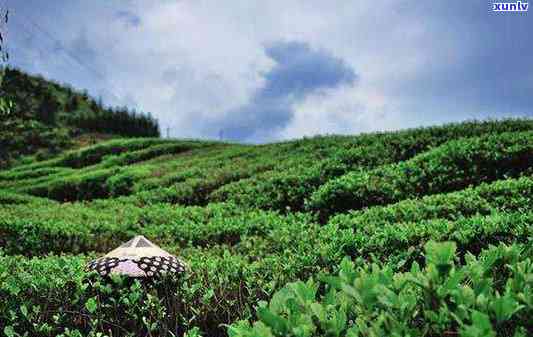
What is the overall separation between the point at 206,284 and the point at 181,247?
13.6 ft

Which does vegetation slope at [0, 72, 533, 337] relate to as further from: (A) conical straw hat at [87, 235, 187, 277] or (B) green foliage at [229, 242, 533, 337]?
(A) conical straw hat at [87, 235, 187, 277]

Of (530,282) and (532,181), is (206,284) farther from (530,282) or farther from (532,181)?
(532,181)

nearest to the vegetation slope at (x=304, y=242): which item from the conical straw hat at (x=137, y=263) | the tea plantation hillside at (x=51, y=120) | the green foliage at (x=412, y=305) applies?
the green foliage at (x=412, y=305)

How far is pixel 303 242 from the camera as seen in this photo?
770 centimetres

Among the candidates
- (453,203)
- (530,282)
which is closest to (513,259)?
(530,282)

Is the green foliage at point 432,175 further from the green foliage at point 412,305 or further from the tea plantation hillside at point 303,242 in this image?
the green foliage at point 412,305

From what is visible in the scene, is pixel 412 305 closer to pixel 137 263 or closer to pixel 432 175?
pixel 137 263

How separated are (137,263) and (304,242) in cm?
257

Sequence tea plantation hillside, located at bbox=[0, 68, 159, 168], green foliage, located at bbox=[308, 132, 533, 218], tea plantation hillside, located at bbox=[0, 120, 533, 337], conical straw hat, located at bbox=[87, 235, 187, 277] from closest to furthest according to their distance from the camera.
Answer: tea plantation hillside, located at bbox=[0, 120, 533, 337] < conical straw hat, located at bbox=[87, 235, 187, 277] < green foliage, located at bbox=[308, 132, 533, 218] < tea plantation hillside, located at bbox=[0, 68, 159, 168]

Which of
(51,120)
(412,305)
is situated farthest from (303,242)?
(51,120)

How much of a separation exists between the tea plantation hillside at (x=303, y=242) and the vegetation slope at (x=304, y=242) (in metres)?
0.02

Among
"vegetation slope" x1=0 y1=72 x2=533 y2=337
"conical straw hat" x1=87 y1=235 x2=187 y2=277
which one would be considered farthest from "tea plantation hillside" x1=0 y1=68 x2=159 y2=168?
"conical straw hat" x1=87 y1=235 x2=187 y2=277

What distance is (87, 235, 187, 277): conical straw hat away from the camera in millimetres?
5871

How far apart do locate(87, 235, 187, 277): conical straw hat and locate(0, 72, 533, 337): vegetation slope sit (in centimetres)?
14
